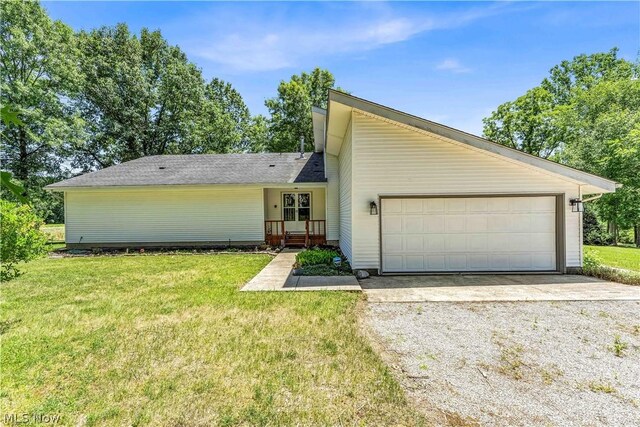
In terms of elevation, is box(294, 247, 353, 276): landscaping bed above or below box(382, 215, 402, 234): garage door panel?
below

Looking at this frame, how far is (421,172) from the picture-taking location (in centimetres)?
773

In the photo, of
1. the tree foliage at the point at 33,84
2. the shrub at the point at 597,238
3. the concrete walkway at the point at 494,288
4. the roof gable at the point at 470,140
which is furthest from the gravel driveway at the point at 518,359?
the tree foliage at the point at 33,84

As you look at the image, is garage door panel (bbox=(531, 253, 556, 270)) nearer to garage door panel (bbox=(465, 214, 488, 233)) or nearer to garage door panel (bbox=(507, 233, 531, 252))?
garage door panel (bbox=(507, 233, 531, 252))

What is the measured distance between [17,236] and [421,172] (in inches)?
309

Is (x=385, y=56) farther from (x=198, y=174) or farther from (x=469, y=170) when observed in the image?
(x=198, y=174)

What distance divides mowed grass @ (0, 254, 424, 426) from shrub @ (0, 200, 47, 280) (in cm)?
98

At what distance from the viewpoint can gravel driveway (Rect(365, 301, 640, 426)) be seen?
8.80ft

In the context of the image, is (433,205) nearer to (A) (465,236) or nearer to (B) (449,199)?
(B) (449,199)

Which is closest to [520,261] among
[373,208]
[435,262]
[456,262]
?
[456,262]

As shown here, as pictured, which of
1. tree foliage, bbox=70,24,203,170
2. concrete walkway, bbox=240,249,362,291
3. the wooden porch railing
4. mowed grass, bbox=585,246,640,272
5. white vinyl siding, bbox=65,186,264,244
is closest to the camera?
concrete walkway, bbox=240,249,362,291

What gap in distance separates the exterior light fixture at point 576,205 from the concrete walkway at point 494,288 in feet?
5.31

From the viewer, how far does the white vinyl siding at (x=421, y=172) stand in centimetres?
767

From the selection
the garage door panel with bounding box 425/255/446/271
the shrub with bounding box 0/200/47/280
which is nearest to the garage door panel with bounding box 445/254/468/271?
the garage door panel with bounding box 425/255/446/271

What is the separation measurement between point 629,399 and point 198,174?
1434 centimetres
